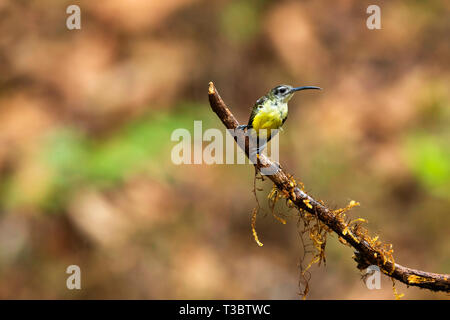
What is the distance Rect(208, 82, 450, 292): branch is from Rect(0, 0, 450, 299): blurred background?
152 inches

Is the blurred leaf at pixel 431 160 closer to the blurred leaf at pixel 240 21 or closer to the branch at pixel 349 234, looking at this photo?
the blurred leaf at pixel 240 21

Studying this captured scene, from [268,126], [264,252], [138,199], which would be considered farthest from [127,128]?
[268,126]

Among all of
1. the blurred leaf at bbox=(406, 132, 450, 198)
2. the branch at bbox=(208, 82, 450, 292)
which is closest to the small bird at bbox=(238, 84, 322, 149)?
the branch at bbox=(208, 82, 450, 292)

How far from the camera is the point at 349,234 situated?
235cm

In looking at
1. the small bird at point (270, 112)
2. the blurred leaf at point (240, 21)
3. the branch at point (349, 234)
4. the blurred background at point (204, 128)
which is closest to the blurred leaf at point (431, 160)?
the blurred background at point (204, 128)

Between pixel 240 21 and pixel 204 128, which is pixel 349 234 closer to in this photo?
pixel 204 128

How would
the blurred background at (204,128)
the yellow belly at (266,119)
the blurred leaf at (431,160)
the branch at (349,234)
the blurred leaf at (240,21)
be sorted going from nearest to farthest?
the branch at (349,234) → the yellow belly at (266,119) → the blurred background at (204,128) → the blurred leaf at (431,160) → the blurred leaf at (240,21)

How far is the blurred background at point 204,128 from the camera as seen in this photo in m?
6.30

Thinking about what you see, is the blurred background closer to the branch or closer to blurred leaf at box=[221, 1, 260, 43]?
blurred leaf at box=[221, 1, 260, 43]

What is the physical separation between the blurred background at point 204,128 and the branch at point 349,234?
3.86 m

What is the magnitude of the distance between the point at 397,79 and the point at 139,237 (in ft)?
14.5
